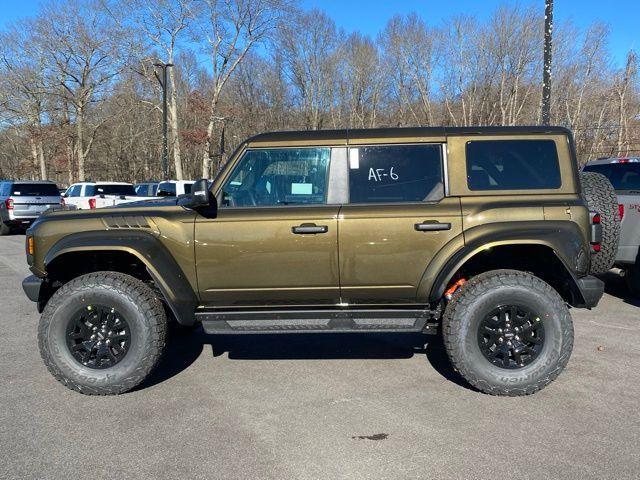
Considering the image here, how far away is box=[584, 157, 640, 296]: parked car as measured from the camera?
6.26m

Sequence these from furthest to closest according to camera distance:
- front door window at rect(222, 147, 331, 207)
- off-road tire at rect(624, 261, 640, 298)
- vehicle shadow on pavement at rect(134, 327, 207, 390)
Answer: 1. off-road tire at rect(624, 261, 640, 298)
2. vehicle shadow on pavement at rect(134, 327, 207, 390)
3. front door window at rect(222, 147, 331, 207)

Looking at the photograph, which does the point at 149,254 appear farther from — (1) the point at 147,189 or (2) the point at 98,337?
(1) the point at 147,189

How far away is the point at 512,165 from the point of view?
157 inches

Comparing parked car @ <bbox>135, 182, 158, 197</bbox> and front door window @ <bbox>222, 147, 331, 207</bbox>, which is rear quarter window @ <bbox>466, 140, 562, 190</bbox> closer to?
front door window @ <bbox>222, 147, 331, 207</bbox>

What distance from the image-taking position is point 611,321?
229 inches

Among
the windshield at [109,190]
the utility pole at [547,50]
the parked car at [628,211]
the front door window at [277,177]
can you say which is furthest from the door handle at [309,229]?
the windshield at [109,190]

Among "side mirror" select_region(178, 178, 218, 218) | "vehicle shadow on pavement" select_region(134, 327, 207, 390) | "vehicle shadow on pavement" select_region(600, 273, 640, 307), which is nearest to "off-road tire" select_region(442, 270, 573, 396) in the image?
"side mirror" select_region(178, 178, 218, 218)

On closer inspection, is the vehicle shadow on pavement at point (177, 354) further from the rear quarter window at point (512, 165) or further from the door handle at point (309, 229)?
the rear quarter window at point (512, 165)

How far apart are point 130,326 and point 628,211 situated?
6.04 m

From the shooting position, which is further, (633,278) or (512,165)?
(633,278)

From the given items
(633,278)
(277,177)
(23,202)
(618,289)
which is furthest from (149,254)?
(23,202)

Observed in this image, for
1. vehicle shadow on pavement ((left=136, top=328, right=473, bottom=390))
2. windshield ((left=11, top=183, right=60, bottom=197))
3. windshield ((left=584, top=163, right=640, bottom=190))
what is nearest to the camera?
vehicle shadow on pavement ((left=136, top=328, right=473, bottom=390))

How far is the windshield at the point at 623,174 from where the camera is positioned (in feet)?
24.1

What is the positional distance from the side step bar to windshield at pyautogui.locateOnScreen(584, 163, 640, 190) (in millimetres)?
5222
